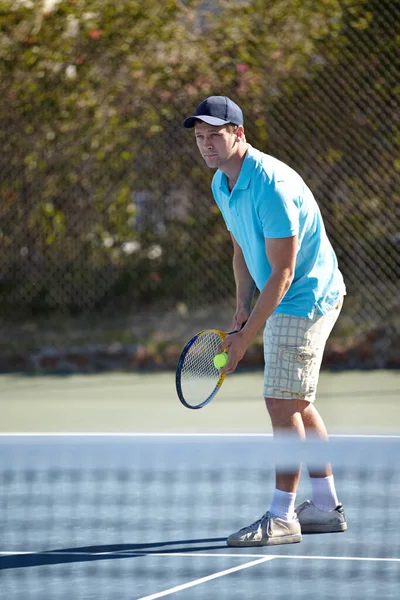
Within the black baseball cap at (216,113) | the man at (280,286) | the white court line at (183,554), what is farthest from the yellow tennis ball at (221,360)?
the black baseball cap at (216,113)

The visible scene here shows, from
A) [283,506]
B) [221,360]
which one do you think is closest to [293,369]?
[221,360]

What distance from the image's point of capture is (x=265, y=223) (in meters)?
4.13

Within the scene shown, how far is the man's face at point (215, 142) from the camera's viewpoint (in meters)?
4.20

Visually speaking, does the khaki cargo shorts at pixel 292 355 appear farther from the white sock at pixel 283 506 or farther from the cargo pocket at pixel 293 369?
the white sock at pixel 283 506

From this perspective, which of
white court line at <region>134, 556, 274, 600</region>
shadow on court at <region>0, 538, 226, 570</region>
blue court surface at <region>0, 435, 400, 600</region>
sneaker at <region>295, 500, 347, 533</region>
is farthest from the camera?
sneaker at <region>295, 500, 347, 533</region>

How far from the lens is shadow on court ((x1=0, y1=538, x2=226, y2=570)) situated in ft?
13.3

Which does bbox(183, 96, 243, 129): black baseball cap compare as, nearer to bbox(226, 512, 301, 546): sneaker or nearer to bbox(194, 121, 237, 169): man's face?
bbox(194, 121, 237, 169): man's face

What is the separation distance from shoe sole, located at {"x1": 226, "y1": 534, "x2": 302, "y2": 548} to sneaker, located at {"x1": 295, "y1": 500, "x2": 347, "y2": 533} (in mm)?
151

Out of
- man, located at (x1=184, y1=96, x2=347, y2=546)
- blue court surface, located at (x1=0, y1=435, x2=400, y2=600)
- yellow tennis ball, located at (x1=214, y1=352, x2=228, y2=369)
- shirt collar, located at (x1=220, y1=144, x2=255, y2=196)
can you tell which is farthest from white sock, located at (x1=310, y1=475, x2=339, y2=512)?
shirt collar, located at (x1=220, y1=144, x2=255, y2=196)

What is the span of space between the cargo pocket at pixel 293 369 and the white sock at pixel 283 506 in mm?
352

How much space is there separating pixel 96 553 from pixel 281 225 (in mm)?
1218

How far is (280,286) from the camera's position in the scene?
4.13 metres

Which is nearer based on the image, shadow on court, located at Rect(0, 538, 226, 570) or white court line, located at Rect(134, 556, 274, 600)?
white court line, located at Rect(134, 556, 274, 600)

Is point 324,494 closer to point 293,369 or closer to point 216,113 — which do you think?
point 293,369
